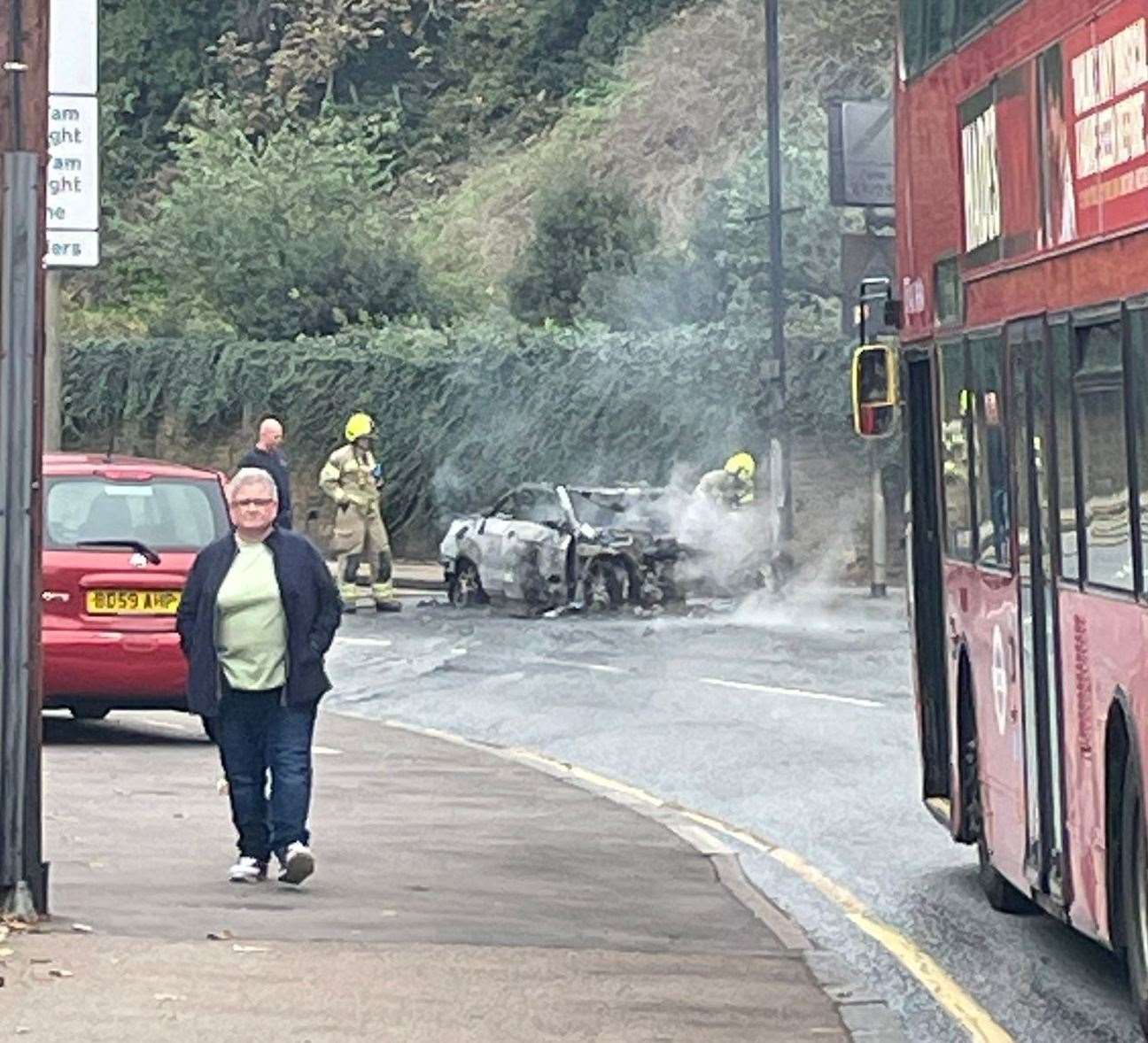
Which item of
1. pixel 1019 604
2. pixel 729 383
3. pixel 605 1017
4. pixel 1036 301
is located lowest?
pixel 605 1017

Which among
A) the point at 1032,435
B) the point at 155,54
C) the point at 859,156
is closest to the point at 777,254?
the point at 859,156

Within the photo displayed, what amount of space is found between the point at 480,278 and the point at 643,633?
2479 cm

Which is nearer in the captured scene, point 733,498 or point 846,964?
point 846,964

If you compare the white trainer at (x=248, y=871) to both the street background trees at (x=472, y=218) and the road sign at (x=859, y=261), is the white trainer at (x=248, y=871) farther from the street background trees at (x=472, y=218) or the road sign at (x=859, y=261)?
the street background trees at (x=472, y=218)

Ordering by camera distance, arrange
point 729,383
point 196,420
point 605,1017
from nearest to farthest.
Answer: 1. point 605,1017
2. point 729,383
3. point 196,420

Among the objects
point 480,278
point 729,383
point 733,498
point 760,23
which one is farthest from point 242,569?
point 760,23

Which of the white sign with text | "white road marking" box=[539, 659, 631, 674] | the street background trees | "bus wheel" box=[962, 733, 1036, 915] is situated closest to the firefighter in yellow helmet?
the street background trees

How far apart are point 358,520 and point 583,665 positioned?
6.58 m

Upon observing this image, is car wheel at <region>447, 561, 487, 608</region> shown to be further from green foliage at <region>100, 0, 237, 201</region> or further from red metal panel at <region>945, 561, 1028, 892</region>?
green foliage at <region>100, 0, 237, 201</region>

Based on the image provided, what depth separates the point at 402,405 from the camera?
45500 mm

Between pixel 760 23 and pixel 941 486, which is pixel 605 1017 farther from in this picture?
pixel 760 23

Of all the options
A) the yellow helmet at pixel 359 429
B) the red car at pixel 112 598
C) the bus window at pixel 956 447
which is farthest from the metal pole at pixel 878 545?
the bus window at pixel 956 447

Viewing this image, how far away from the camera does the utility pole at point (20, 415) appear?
1106 cm

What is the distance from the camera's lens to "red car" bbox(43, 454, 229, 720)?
19172 millimetres
